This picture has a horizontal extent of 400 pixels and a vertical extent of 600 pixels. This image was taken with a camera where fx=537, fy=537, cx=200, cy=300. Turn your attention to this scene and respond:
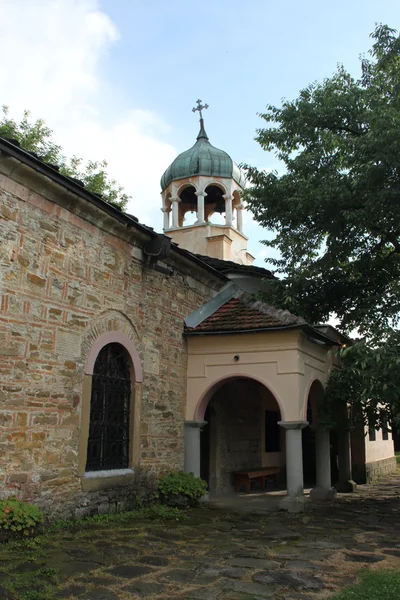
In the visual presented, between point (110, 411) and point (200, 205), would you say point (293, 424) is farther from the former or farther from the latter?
point (200, 205)

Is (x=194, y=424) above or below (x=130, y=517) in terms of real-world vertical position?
above

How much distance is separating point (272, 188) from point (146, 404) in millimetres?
5810

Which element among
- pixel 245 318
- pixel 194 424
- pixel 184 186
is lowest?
pixel 194 424

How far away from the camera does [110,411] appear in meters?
7.65

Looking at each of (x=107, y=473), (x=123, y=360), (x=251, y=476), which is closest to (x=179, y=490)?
(x=107, y=473)

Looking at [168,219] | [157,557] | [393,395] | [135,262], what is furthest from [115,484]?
[168,219]

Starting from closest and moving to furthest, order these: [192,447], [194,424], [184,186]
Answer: [192,447] → [194,424] → [184,186]

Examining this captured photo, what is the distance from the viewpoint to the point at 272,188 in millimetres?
11734

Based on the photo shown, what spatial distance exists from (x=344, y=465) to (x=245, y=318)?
4.86 m

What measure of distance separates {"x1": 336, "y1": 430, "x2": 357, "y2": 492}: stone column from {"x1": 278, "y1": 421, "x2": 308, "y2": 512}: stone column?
11.7 feet

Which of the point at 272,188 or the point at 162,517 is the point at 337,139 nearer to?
the point at 272,188

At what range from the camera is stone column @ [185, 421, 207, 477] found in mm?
9086

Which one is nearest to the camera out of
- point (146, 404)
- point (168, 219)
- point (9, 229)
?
point (9, 229)

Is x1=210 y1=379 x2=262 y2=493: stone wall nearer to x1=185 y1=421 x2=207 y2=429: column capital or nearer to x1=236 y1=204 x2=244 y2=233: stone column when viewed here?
x1=185 y1=421 x2=207 y2=429: column capital
